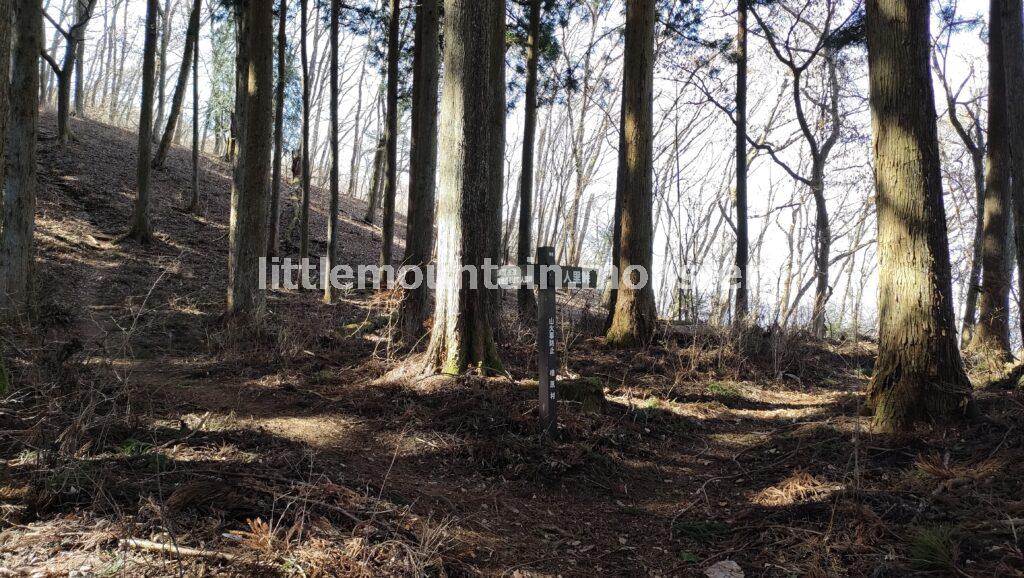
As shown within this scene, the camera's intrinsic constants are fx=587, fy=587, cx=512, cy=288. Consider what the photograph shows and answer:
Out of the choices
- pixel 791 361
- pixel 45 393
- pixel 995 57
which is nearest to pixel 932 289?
pixel 791 361

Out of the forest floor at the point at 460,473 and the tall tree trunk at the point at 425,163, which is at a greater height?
the tall tree trunk at the point at 425,163

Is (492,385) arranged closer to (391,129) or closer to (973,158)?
(391,129)

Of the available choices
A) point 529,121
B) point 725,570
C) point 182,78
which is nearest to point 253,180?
point 529,121

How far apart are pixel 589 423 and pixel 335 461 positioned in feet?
7.38

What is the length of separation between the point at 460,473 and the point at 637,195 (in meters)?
6.02

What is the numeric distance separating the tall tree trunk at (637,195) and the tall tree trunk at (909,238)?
431cm

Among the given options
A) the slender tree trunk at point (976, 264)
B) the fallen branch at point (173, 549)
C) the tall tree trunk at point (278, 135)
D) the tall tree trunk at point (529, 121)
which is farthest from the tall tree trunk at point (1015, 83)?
the tall tree trunk at point (278, 135)

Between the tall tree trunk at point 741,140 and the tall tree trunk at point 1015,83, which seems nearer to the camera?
the tall tree trunk at point 1015,83

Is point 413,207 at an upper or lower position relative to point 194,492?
upper

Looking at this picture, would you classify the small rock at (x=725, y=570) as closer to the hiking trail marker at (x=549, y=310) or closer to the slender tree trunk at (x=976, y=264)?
the hiking trail marker at (x=549, y=310)

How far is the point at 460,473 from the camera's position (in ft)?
14.4

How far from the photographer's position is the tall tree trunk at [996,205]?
8.86 m

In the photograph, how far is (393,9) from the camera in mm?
11375

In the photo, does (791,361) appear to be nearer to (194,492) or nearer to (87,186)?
(194,492)
